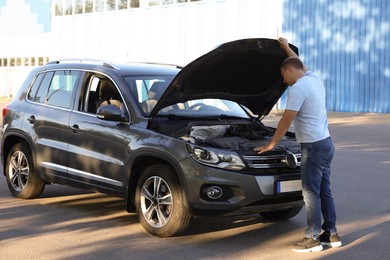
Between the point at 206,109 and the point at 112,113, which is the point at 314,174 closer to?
the point at 206,109

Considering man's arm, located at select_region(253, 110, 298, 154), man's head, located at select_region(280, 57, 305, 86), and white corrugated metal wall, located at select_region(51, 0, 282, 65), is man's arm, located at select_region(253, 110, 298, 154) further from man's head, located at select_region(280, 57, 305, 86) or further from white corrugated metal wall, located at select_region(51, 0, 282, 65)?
white corrugated metal wall, located at select_region(51, 0, 282, 65)

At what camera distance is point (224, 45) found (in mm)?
6188

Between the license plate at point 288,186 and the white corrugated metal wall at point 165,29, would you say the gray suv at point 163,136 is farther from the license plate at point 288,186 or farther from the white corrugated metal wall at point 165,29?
the white corrugated metal wall at point 165,29

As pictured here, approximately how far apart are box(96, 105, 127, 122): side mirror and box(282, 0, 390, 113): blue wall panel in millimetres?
23033

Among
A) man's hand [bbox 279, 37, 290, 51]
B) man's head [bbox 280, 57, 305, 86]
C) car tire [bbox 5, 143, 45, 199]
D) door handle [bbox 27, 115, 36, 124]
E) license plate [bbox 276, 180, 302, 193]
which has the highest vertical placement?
man's hand [bbox 279, 37, 290, 51]

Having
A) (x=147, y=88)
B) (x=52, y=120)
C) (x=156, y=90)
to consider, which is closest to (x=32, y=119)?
(x=52, y=120)

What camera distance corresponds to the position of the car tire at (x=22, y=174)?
812 cm

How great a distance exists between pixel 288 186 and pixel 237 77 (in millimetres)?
1612

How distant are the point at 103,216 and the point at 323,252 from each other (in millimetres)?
2714

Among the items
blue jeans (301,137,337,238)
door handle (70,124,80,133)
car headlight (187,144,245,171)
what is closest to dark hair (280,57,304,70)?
blue jeans (301,137,337,238)

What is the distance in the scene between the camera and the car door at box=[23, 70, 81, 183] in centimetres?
754

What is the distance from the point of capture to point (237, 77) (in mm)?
7152

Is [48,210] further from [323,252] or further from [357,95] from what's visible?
[357,95]

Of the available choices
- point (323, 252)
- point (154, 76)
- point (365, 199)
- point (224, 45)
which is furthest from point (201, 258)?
point (365, 199)
